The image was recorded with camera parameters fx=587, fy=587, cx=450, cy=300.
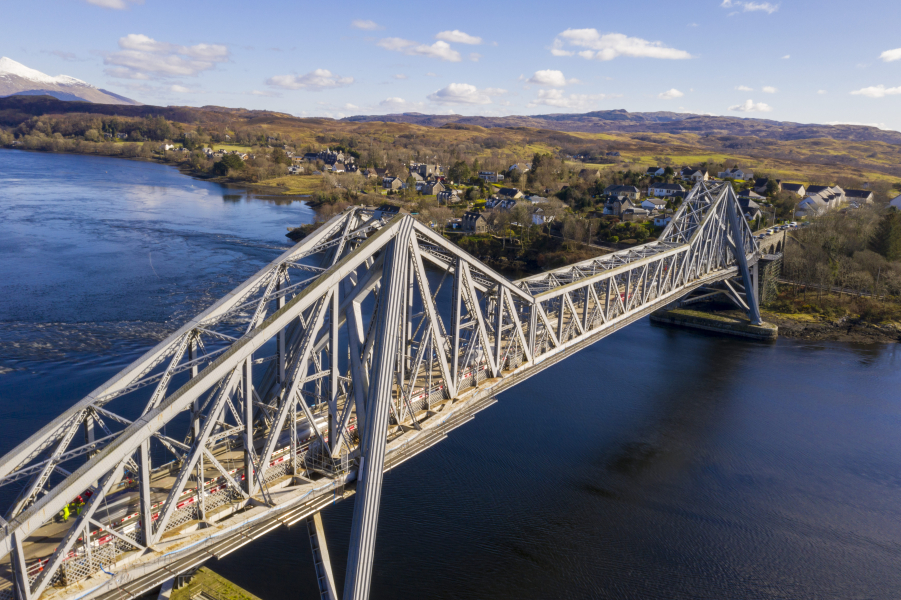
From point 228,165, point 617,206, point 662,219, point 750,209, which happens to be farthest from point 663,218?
point 228,165

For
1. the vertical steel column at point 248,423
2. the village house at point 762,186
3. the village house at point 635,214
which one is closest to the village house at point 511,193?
the village house at point 635,214

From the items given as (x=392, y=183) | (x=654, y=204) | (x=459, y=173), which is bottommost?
(x=654, y=204)

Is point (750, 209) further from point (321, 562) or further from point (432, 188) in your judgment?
point (321, 562)

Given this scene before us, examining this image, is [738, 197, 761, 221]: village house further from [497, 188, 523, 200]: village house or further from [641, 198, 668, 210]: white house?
[497, 188, 523, 200]: village house

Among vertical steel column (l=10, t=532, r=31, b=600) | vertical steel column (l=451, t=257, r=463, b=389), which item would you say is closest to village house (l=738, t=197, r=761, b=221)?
vertical steel column (l=451, t=257, r=463, b=389)

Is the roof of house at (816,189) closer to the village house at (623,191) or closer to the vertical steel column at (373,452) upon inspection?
the village house at (623,191)

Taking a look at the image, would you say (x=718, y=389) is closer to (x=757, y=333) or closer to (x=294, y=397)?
(x=757, y=333)

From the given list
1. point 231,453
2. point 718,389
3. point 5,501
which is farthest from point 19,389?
point 718,389
